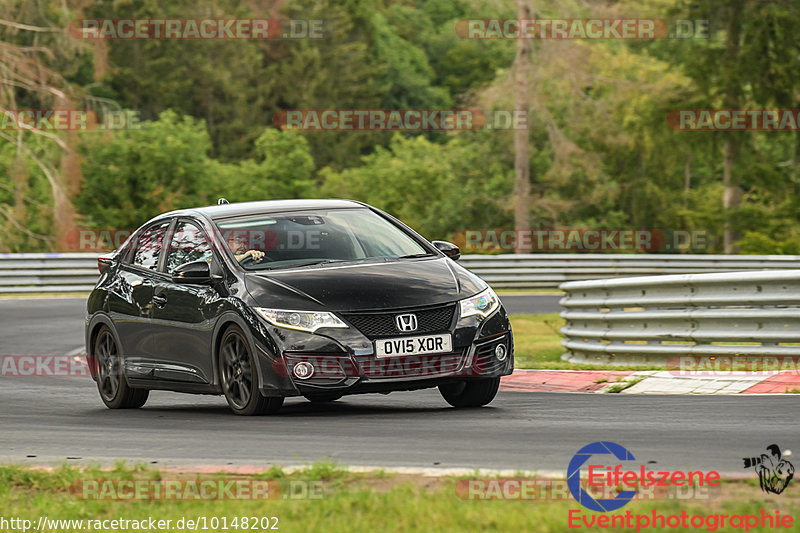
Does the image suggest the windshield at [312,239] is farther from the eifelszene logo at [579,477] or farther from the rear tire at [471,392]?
the eifelszene logo at [579,477]

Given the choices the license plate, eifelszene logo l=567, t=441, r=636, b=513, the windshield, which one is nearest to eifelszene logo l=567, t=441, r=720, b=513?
eifelszene logo l=567, t=441, r=636, b=513

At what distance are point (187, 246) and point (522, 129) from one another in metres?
31.3

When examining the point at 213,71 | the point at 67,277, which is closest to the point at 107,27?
the point at 213,71

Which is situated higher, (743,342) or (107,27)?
(107,27)

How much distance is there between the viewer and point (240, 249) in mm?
10367

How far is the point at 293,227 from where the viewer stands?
34.7 ft

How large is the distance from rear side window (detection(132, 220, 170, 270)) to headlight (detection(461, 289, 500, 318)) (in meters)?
2.91

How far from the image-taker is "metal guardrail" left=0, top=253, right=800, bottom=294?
29.7 meters

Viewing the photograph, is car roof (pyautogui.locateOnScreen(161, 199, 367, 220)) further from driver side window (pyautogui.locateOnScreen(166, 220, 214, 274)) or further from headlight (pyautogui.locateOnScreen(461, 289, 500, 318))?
headlight (pyautogui.locateOnScreen(461, 289, 500, 318))

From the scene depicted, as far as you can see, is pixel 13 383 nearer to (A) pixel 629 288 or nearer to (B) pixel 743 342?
(A) pixel 629 288

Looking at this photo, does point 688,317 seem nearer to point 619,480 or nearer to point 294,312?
point 294,312

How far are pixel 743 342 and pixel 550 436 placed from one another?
4.90 m

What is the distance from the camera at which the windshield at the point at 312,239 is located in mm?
10250

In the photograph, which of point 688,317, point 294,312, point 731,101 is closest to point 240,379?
point 294,312
